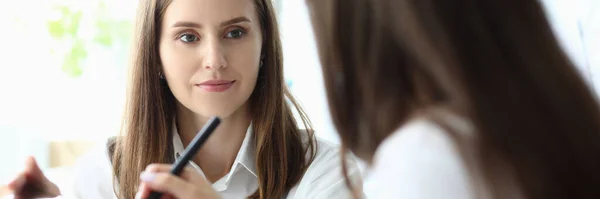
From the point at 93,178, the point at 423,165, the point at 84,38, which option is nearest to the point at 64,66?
the point at 84,38

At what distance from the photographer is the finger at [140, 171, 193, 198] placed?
0.64m

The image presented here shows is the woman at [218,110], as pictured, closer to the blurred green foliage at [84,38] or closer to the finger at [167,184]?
the finger at [167,184]

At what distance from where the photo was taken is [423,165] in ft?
1.53

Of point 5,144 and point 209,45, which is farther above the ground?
point 209,45

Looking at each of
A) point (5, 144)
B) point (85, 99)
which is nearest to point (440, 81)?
point (5, 144)

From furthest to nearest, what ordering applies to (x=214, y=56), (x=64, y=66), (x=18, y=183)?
1. (x=64, y=66)
2. (x=214, y=56)
3. (x=18, y=183)

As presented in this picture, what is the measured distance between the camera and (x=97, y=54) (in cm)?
238

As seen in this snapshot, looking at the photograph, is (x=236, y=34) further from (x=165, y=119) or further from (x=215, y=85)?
(x=165, y=119)

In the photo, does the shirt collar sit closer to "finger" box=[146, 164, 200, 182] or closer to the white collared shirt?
the white collared shirt

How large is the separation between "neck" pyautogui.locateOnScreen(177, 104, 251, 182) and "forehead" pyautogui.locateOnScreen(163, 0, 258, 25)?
160 mm

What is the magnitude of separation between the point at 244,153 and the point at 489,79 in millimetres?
645

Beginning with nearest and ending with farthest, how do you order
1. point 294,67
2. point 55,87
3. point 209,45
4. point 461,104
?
point 461,104
point 209,45
point 294,67
point 55,87

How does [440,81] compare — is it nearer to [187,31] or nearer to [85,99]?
[187,31]

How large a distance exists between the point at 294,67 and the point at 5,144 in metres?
0.79
